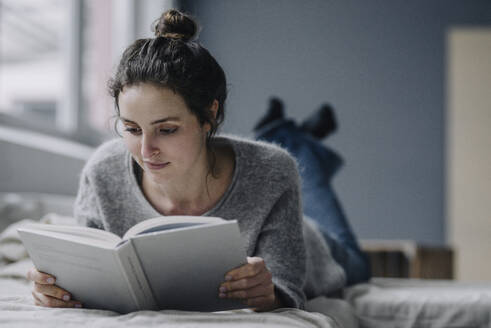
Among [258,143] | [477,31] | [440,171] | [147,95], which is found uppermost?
[477,31]

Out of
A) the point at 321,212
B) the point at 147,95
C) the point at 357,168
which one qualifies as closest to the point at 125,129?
the point at 147,95

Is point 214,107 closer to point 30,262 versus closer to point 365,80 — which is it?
point 30,262

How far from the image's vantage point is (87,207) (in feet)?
3.96

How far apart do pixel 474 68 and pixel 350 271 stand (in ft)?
8.29

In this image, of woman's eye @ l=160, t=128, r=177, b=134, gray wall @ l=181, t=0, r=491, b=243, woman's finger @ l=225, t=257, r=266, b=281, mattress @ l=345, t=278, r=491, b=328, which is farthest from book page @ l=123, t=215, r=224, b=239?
gray wall @ l=181, t=0, r=491, b=243

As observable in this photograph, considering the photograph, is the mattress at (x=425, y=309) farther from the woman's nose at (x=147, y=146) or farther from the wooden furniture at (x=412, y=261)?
the wooden furniture at (x=412, y=261)

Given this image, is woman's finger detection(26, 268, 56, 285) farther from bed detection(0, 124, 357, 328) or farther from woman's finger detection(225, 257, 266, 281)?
woman's finger detection(225, 257, 266, 281)

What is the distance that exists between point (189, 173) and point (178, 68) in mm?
236

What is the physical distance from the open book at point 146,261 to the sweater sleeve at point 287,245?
13 cm

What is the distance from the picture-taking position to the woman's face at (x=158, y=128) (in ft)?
3.16

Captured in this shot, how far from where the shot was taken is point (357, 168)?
3834mm

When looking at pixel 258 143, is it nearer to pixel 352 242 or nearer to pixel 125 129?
pixel 125 129

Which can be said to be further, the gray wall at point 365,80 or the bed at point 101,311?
the gray wall at point 365,80

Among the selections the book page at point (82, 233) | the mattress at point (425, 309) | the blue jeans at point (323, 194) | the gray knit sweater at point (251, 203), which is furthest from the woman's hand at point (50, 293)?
the blue jeans at point (323, 194)
